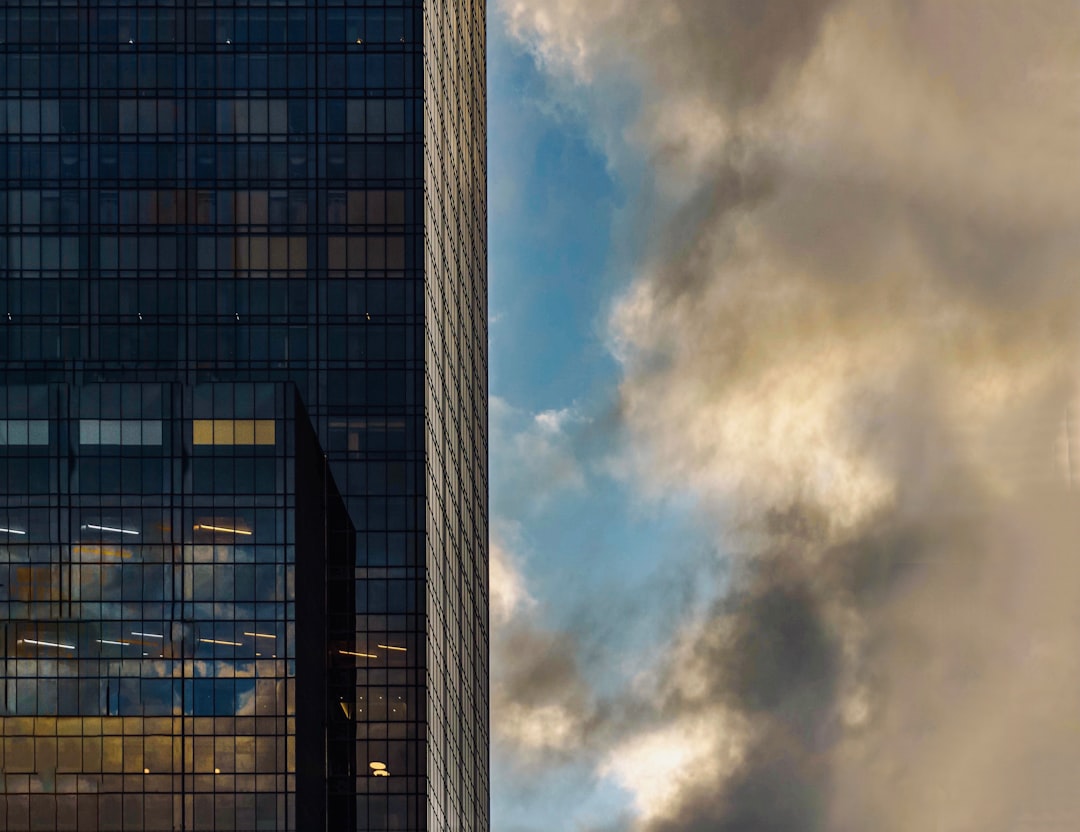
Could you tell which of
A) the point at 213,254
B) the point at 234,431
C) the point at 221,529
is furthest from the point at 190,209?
the point at 221,529

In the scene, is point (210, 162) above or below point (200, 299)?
above

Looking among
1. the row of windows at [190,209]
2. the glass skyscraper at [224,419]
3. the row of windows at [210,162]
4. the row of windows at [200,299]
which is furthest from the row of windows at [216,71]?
the row of windows at [200,299]

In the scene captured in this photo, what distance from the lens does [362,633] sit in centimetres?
13912

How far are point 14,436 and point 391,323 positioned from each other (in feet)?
105

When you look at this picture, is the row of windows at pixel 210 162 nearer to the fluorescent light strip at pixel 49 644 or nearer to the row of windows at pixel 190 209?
the row of windows at pixel 190 209

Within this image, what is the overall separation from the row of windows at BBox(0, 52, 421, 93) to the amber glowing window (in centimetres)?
3143

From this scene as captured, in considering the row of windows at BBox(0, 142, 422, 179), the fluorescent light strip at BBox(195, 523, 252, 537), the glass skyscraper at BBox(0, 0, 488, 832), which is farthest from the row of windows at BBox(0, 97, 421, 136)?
the fluorescent light strip at BBox(195, 523, 252, 537)

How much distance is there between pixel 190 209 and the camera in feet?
481

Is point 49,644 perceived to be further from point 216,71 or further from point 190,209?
point 216,71

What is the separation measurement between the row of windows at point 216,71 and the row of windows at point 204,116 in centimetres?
128

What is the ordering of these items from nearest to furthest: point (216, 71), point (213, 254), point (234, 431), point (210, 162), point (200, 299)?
point (234, 431)
point (200, 299)
point (213, 254)
point (210, 162)
point (216, 71)

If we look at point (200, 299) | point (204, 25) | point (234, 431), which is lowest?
point (234, 431)

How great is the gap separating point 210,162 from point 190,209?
4.47 meters

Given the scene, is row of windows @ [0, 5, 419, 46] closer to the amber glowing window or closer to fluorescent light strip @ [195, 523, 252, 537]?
the amber glowing window
